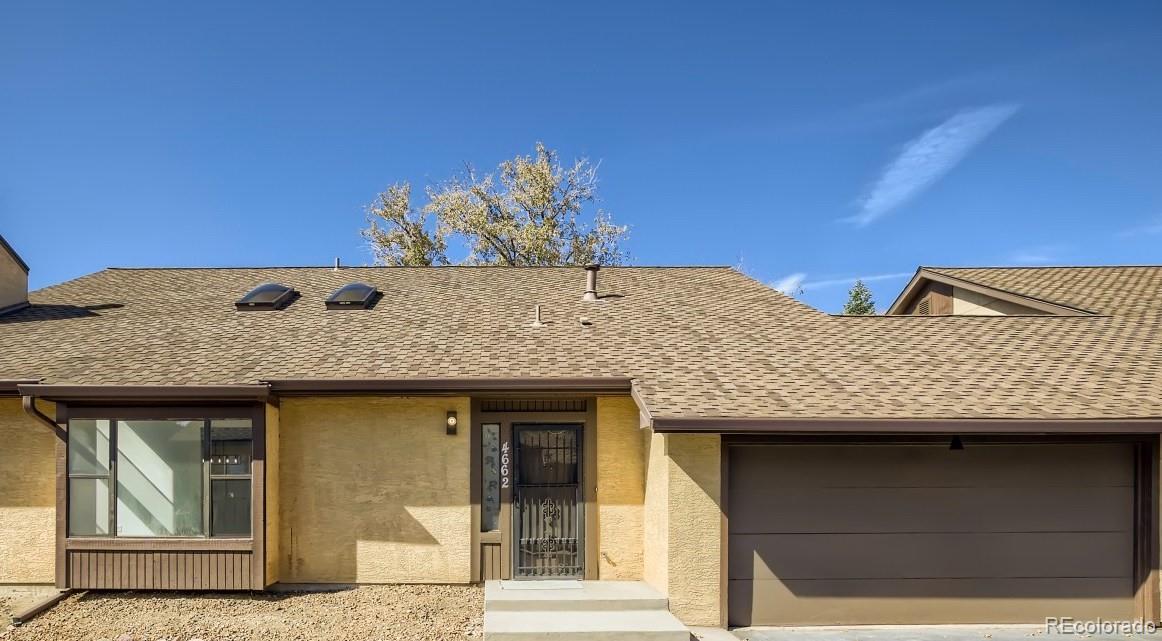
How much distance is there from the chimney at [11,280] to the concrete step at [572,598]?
9.42 m

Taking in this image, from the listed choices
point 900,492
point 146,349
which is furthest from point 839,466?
point 146,349

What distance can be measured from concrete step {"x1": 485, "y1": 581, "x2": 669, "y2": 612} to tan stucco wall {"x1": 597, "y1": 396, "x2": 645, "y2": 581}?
0.46 m

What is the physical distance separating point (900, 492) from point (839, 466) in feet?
2.28

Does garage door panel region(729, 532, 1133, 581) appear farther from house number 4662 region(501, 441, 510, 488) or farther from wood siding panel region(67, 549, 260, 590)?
wood siding panel region(67, 549, 260, 590)

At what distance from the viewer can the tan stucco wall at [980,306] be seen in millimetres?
11859

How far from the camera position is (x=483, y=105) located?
66.4 feet

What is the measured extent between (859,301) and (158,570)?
41.8m

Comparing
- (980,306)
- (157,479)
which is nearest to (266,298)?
(157,479)

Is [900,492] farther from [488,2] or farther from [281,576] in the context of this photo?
[488,2]

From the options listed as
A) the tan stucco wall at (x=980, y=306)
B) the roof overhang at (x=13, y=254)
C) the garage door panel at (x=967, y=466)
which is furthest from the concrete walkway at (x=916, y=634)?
the roof overhang at (x=13, y=254)

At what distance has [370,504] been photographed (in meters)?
7.73

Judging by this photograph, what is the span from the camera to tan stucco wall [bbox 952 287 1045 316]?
38.9 feet

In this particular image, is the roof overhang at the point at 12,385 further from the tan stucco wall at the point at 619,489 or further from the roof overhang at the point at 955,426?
the roof overhang at the point at 955,426

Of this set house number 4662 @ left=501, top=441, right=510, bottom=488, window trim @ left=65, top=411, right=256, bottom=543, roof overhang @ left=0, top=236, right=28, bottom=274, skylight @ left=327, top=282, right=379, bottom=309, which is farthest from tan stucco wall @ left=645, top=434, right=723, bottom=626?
roof overhang @ left=0, top=236, right=28, bottom=274
